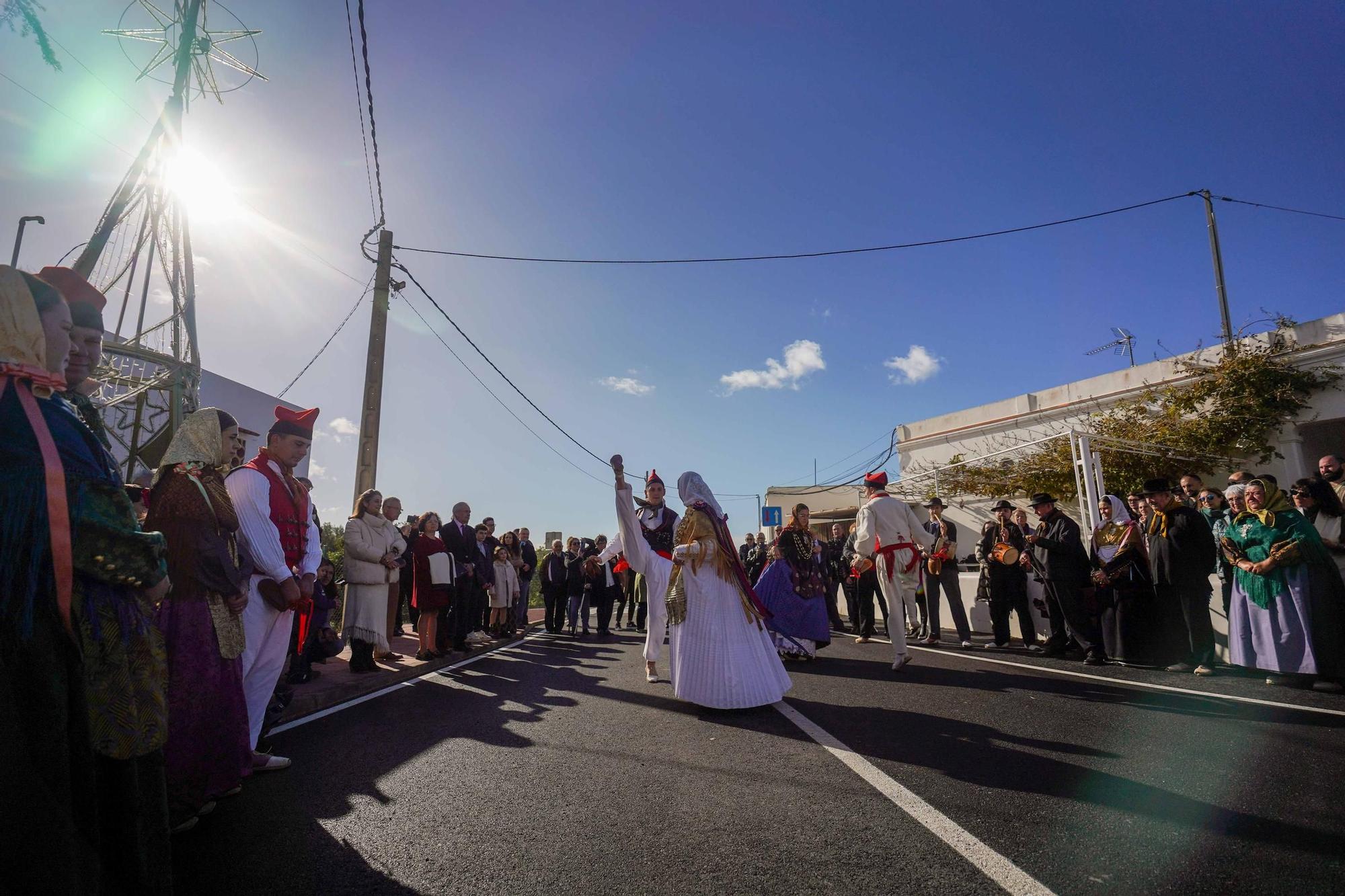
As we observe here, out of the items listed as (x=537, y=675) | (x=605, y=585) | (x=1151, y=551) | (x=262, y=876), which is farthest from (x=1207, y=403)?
(x=262, y=876)

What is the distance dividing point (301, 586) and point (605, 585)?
10886mm

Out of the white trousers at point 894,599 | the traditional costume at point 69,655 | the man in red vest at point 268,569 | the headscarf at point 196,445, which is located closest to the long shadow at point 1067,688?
the white trousers at point 894,599

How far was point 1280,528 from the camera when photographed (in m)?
6.34

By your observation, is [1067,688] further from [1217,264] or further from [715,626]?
[1217,264]

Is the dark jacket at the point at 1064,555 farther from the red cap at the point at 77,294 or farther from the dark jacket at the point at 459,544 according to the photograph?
the red cap at the point at 77,294

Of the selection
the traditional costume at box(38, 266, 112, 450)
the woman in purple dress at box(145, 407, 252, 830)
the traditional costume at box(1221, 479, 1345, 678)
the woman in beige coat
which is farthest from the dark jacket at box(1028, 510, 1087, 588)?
the traditional costume at box(38, 266, 112, 450)

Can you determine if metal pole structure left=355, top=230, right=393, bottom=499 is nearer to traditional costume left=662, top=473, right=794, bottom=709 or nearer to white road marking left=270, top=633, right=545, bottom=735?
white road marking left=270, top=633, right=545, bottom=735

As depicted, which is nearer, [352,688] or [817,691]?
[817,691]

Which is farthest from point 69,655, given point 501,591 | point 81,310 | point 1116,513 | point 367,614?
point 501,591

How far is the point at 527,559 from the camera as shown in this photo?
47.6 ft

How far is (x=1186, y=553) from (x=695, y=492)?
5.37 m

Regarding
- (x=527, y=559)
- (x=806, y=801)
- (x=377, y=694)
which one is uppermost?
(x=527, y=559)

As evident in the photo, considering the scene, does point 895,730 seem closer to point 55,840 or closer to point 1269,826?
point 1269,826

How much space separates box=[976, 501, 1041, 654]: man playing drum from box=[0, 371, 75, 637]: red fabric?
9.80 metres
